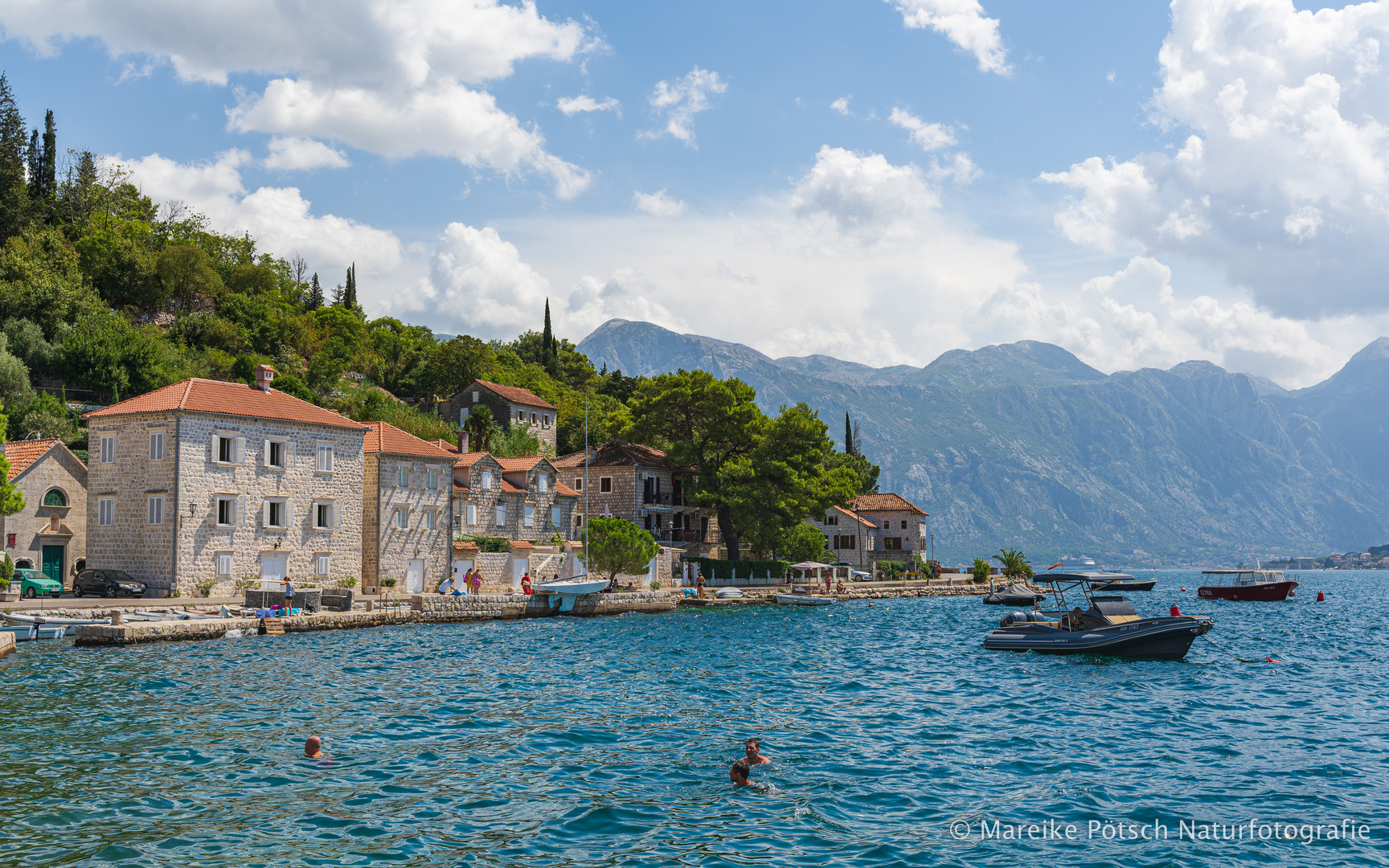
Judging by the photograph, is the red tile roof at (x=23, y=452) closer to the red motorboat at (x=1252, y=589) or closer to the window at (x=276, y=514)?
the window at (x=276, y=514)

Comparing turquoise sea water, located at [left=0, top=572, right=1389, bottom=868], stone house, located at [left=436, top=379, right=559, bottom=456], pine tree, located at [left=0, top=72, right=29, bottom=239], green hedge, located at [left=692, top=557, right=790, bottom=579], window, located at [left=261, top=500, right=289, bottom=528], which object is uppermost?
pine tree, located at [left=0, top=72, right=29, bottom=239]

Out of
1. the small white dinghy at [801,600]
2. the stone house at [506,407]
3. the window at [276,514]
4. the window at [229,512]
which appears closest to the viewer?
the window at [229,512]

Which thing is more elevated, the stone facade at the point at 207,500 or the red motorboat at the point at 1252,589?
the stone facade at the point at 207,500

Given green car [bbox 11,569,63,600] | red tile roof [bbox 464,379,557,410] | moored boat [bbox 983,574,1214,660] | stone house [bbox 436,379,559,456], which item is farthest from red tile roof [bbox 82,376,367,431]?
moored boat [bbox 983,574,1214,660]

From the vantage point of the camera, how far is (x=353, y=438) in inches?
2023

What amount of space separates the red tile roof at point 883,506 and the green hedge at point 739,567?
2582cm

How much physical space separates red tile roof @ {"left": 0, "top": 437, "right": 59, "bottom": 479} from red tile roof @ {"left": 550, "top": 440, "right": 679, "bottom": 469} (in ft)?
121

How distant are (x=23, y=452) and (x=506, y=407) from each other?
4361 centimetres

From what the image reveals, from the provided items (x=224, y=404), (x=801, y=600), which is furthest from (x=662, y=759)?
(x=801, y=600)

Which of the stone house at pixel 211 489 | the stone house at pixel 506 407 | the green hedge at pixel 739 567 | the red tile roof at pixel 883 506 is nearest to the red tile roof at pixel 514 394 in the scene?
the stone house at pixel 506 407

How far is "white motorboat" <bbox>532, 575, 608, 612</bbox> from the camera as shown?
172ft

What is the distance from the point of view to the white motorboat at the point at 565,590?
172 feet

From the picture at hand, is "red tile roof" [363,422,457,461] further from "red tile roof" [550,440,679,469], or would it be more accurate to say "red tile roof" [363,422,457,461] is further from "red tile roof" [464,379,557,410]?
"red tile roof" [464,379,557,410]

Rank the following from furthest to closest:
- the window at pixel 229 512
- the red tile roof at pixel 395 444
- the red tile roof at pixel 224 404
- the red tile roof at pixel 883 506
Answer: the red tile roof at pixel 883 506
the red tile roof at pixel 395 444
the window at pixel 229 512
the red tile roof at pixel 224 404
